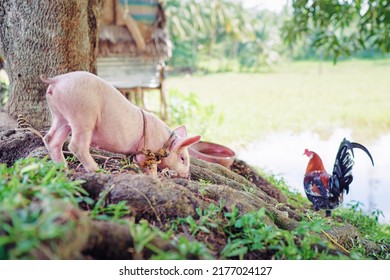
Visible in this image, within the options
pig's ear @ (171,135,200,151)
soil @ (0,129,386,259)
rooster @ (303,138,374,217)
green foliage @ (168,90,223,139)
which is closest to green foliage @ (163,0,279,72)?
green foliage @ (168,90,223,139)

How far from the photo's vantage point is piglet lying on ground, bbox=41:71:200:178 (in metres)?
2.85

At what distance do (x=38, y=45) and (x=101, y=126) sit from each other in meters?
1.50

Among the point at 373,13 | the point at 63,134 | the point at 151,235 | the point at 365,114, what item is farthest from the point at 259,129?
the point at 151,235

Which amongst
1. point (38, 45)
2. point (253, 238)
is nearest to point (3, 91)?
point (38, 45)

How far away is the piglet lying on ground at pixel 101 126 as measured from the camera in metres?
2.85

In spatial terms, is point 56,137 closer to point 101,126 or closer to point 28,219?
point 101,126

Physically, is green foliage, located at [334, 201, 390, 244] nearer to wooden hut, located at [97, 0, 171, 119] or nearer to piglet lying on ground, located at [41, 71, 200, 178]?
piglet lying on ground, located at [41, 71, 200, 178]

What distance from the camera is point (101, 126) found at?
301 cm

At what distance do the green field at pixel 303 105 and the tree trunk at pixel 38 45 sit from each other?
6015 mm

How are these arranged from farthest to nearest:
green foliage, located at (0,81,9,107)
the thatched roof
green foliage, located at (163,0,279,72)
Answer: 1. green foliage, located at (163,0,279,72)
2. the thatched roof
3. green foliage, located at (0,81,9,107)

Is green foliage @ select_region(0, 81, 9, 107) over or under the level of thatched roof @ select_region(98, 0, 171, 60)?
under

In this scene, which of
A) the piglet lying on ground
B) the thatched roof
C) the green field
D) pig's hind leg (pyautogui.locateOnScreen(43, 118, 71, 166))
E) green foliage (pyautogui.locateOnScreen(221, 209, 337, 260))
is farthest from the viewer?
the green field

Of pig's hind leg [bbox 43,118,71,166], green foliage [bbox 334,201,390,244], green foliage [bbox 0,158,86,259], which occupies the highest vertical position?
green foliage [bbox 0,158,86,259]
